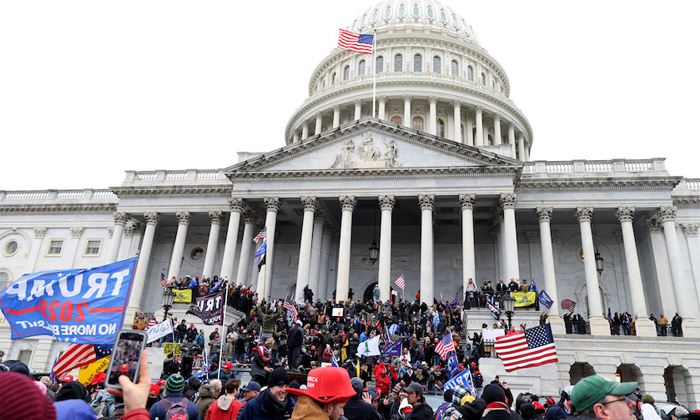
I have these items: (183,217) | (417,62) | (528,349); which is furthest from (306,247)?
(417,62)

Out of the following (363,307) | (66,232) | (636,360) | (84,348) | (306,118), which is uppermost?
(306,118)

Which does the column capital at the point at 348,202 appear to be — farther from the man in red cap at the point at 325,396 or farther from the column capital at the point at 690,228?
the man in red cap at the point at 325,396

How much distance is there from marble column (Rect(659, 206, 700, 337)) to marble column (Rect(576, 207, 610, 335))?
175 inches

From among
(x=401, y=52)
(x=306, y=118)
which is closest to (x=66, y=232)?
(x=306, y=118)

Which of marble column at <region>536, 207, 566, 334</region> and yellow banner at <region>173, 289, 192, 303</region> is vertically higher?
marble column at <region>536, 207, 566, 334</region>

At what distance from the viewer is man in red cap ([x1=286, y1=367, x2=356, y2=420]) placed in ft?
13.0

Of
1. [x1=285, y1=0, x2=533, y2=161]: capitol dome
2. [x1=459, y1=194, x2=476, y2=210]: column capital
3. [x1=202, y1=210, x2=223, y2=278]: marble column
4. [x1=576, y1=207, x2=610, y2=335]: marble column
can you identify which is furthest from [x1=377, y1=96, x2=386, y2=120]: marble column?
[x1=576, y1=207, x2=610, y2=335]: marble column

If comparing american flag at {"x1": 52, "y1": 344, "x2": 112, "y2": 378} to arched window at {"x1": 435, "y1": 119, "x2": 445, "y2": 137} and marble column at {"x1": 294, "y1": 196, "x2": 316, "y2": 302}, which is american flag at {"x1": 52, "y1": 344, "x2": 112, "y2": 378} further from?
arched window at {"x1": 435, "y1": 119, "x2": 445, "y2": 137}

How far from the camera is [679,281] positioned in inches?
1251

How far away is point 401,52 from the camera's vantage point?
59.2m

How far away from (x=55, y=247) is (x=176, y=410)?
149 ft

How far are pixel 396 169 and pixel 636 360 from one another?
1794 cm

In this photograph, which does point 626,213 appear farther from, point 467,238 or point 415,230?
point 415,230

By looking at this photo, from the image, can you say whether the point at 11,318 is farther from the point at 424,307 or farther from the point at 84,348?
the point at 424,307
